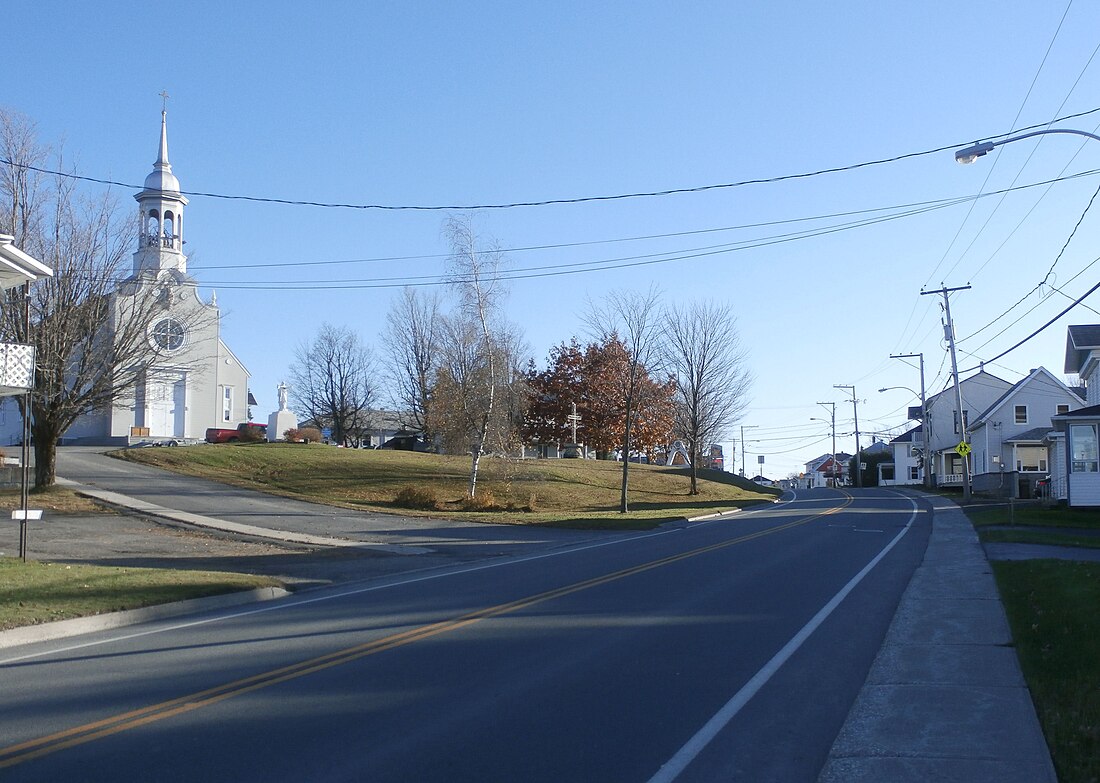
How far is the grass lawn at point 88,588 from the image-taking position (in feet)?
40.7

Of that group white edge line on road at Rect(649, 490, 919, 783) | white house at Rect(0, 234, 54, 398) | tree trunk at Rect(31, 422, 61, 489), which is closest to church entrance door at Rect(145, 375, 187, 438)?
tree trunk at Rect(31, 422, 61, 489)

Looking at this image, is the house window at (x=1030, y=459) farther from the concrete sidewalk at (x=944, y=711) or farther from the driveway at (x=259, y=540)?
the concrete sidewalk at (x=944, y=711)

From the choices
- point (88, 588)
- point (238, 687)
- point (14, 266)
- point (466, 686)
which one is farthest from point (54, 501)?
point (466, 686)

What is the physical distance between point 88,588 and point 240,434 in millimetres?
44924

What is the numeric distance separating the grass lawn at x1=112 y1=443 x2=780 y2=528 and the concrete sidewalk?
20382mm

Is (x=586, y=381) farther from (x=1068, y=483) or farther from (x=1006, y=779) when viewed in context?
(x=1006, y=779)

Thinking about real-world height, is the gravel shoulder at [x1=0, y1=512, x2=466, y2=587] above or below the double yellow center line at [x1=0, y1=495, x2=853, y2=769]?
below

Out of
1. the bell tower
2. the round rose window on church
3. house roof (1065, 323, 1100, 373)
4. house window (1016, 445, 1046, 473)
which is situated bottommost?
house window (1016, 445, 1046, 473)

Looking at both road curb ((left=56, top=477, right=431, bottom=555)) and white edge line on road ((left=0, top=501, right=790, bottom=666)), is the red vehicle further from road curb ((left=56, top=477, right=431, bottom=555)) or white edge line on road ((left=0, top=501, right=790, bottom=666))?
white edge line on road ((left=0, top=501, right=790, bottom=666))

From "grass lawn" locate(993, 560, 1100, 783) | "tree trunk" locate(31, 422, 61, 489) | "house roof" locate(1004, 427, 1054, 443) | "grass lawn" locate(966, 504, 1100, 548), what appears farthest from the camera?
"house roof" locate(1004, 427, 1054, 443)

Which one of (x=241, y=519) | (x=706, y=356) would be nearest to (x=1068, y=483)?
(x=706, y=356)

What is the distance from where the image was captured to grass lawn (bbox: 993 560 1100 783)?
656 centimetres

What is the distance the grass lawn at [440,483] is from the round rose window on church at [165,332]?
830 centimetres

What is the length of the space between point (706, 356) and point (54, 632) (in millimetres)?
43482
